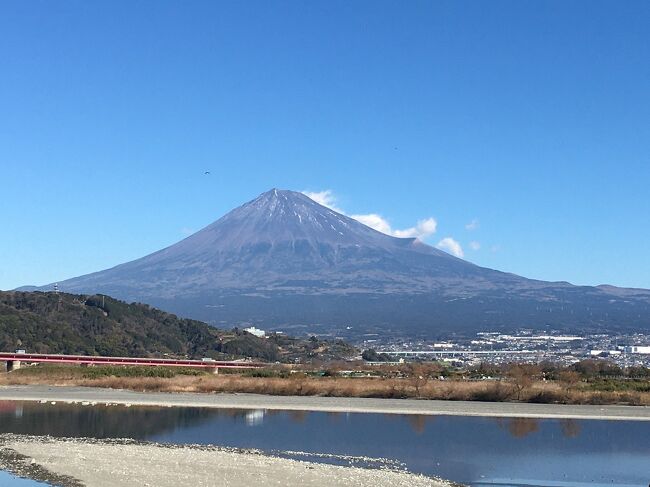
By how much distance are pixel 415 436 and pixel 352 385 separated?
57.8ft

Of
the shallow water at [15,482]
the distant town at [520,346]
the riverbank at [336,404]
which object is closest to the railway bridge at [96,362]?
the riverbank at [336,404]

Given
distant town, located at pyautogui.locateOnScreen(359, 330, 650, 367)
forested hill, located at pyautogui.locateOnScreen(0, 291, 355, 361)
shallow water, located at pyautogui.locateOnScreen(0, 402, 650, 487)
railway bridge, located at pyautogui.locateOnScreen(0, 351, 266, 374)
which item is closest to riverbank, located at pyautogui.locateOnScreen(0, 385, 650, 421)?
shallow water, located at pyautogui.locateOnScreen(0, 402, 650, 487)

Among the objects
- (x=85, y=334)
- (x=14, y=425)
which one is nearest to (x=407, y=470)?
(x=14, y=425)

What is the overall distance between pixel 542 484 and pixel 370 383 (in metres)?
28.1

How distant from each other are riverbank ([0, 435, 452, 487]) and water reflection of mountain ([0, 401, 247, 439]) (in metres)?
3.51

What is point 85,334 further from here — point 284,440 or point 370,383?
point 284,440

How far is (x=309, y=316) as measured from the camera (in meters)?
195

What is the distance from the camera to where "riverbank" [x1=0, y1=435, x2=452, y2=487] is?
2103 cm

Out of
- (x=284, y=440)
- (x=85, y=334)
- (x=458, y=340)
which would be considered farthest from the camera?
(x=458, y=340)

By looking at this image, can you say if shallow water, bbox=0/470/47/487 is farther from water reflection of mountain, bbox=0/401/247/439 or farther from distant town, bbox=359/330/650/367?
distant town, bbox=359/330/650/367

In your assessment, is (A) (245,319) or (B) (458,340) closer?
(B) (458,340)

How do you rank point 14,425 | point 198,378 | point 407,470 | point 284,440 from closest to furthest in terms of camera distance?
point 407,470 < point 284,440 < point 14,425 < point 198,378

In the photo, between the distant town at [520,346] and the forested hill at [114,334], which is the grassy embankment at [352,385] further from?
the distant town at [520,346]

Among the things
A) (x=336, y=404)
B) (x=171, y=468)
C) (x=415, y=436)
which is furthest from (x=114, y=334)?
(x=171, y=468)
